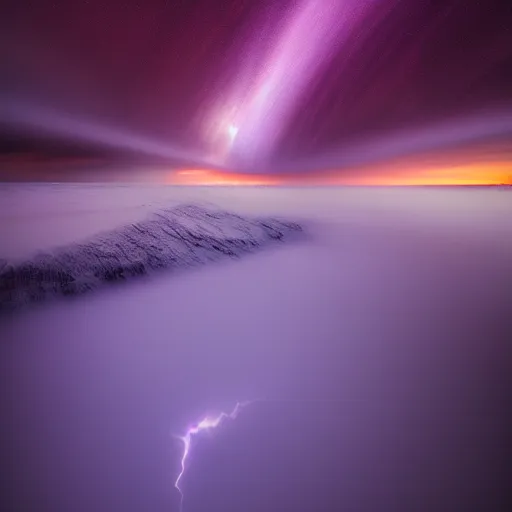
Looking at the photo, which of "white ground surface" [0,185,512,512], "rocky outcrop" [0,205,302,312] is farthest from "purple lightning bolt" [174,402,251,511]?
"rocky outcrop" [0,205,302,312]

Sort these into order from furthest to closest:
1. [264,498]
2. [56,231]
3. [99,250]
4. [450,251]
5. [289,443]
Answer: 1. [450,251]
2. [56,231]
3. [99,250]
4. [289,443]
5. [264,498]

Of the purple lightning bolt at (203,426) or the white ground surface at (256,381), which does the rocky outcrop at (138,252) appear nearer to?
the white ground surface at (256,381)

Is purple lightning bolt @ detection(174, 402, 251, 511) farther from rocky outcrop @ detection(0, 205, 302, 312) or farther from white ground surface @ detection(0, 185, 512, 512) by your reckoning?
rocky outcrop @ detection(0, 205, 302, 312)

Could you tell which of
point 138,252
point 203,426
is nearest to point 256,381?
point 203,426

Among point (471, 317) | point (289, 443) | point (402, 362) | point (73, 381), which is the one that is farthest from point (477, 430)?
point (73, 381)

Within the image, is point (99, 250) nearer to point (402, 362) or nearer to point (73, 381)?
point (73, 381)

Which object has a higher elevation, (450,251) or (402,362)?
(450,251)

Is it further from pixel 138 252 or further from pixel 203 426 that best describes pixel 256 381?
pixel 138 252
